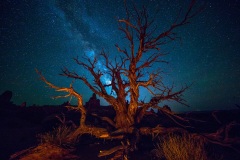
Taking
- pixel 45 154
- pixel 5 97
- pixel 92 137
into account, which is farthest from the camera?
pixel 5 97

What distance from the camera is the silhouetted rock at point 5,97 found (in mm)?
20506

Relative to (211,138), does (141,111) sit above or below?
above

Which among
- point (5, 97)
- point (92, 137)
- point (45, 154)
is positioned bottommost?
Answer: point (45, 154)

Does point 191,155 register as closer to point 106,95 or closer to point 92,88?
point 106,95

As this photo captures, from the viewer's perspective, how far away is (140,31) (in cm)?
895

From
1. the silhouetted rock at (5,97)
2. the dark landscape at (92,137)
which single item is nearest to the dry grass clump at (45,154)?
the dark landscape at (92,137)

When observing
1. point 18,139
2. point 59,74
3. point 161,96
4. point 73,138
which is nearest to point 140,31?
point 161,96

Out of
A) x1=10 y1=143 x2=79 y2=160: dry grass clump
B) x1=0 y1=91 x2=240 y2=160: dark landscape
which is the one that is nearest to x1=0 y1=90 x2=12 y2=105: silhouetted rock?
x1=0 y1=91 x2=240 y2=160: dark landscape

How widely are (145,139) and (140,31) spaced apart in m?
6.68

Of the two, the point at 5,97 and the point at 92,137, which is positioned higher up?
the point at 5,97

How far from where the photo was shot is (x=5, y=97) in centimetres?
2155

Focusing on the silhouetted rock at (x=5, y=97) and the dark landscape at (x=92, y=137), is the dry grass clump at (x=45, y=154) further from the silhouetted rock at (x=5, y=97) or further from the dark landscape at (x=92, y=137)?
the silhouetted rock at (x=5, y=97)

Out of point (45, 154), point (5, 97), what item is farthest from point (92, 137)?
point (5, 97)

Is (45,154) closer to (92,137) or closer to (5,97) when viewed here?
(92,137)
